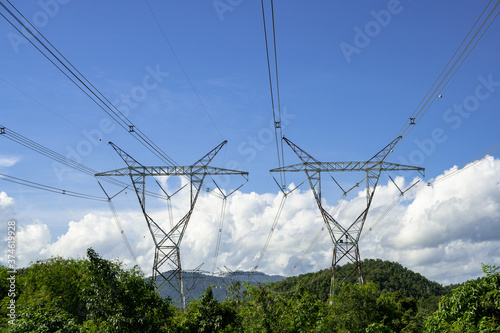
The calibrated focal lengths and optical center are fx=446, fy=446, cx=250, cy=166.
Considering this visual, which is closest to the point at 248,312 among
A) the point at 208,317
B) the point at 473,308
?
the point at 208,317

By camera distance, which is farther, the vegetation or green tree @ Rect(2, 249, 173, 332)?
green tree @ Rect(2, 249, 173, 332)

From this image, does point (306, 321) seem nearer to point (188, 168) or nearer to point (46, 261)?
point (188, 168)

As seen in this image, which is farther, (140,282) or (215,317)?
(215,317)

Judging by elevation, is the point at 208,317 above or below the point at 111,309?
below

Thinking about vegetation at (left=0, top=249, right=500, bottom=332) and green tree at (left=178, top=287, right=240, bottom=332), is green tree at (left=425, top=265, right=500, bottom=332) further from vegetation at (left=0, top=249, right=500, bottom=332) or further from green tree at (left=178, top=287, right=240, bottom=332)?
green tree at (left=178, top=287, right=240, bottom=332)

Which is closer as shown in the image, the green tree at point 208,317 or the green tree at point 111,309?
the green tree at point 111,309

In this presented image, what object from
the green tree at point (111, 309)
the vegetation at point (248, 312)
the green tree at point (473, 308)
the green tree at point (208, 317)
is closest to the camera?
the green tree at point (473, 308)

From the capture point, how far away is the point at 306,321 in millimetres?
37000

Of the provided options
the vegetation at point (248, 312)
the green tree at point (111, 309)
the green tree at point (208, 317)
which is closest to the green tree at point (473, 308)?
the vegetation at point (248, 312)

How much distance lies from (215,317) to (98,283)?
13.0 meters

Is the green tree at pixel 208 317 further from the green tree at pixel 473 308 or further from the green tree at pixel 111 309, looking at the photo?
the green tree at pixel 473 308

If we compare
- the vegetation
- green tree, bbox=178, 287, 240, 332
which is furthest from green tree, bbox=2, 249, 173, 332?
green tree, bbox=178, 287, 240, 332

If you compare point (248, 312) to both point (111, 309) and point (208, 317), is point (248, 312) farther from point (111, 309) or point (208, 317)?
point (111, 309)

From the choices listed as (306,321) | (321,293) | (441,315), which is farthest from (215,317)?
(321,293)
